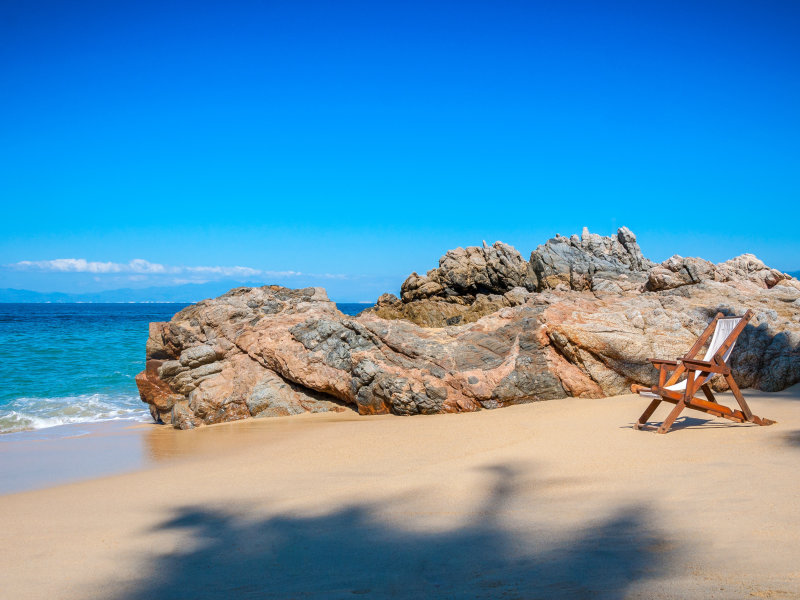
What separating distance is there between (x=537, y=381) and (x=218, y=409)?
15.1ft

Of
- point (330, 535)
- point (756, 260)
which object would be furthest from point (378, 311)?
point (330, 535)

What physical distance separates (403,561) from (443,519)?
28.5 inches

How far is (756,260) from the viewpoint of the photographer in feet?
54.8

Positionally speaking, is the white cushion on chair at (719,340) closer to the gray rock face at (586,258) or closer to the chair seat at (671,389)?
the chair seat at (671,389)

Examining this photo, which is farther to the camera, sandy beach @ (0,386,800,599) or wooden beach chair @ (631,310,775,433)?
wooden beach chair @ (631,310,775,433)

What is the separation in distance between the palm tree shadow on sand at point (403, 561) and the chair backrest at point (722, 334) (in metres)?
3.29

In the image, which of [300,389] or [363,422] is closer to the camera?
[363,422]

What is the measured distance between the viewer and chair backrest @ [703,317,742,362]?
6.23 metres

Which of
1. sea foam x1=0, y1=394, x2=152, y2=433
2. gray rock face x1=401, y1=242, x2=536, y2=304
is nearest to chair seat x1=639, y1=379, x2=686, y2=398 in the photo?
sea foam x1=0, y1=394, x2=152, y2=433

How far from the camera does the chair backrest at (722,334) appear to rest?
6.23m

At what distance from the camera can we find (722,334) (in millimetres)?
6379

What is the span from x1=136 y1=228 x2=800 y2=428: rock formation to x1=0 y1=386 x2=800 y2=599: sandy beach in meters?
1.55

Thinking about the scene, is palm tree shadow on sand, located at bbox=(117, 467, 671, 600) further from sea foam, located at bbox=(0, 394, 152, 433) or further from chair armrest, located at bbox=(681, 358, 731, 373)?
sea foam, located at bbox=(0, 394, 152, 433)

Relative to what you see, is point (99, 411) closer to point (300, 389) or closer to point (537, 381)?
point (300, 389)
